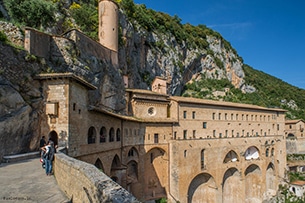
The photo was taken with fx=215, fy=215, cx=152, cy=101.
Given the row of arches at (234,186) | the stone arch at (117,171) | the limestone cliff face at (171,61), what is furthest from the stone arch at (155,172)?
the limestone cliff face at (171,61)

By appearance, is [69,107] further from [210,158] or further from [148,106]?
[210,158]

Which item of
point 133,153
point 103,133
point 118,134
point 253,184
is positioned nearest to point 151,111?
point 133,153

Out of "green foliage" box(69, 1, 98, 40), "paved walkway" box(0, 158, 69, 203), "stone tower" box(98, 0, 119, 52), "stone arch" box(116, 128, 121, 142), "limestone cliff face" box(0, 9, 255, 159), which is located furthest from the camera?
"green foliage" box(69, 1, 98, 40)

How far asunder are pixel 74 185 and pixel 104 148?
11.6 m

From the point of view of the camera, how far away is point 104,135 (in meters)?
18.7

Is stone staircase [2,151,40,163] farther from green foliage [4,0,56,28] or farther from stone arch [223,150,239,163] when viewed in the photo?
stone arch [223,150,239,163]

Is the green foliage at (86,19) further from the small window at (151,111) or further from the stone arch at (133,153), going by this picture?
the stone arch at (133,153)

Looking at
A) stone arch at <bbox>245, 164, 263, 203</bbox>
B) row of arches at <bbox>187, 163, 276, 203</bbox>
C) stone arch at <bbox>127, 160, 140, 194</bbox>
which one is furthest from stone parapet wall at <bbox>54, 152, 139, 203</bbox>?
stone arch at <bbox>245, 164, 263, 203</bbox>

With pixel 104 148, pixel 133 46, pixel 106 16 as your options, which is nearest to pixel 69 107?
pixel 104 148

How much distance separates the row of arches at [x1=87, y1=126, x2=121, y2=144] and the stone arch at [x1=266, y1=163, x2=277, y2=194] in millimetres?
34078

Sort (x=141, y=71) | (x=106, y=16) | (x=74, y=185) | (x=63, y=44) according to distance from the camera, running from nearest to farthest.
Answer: (x=74, y=185)
(x=63, y=44)
(x=106, y=16)
(x=141, y=71)

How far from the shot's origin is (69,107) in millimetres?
13305

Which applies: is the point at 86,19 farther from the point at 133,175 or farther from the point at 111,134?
the point at 133,175

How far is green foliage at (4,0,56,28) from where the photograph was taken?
787 inches
